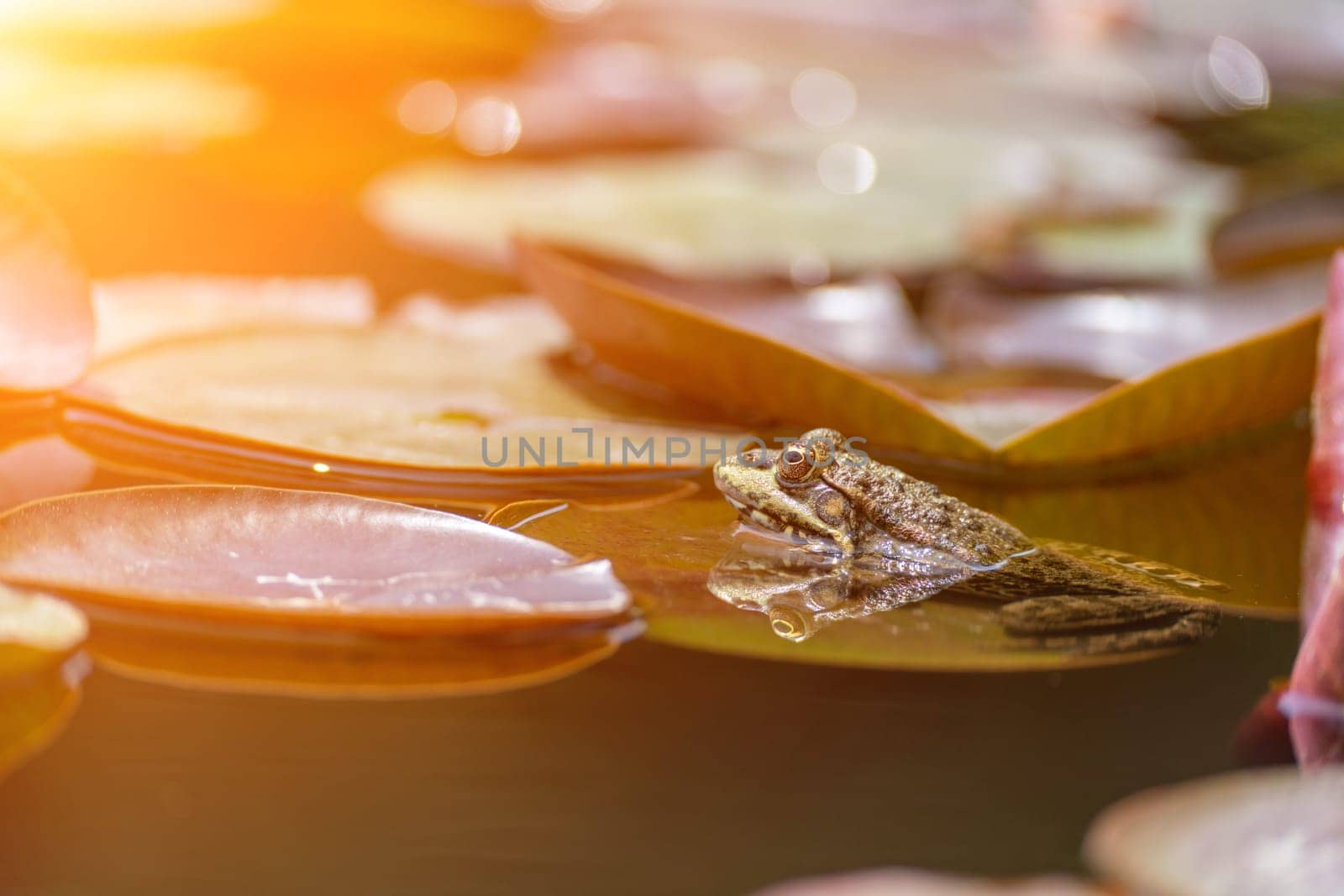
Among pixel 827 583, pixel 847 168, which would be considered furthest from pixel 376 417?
pixel 847 168

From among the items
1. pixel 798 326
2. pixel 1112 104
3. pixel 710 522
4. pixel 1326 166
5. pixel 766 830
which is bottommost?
pixel 766 830

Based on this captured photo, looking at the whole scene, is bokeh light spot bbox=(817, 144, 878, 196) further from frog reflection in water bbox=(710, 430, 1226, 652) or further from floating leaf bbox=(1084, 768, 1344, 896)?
floating leaf bbox=(1084, 768, 1344, 896)

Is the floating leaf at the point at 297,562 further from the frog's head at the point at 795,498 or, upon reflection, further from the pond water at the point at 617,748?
the frog's head at the point at 795,498

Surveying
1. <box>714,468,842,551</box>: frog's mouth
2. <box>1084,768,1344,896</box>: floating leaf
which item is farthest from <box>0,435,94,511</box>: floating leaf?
<box>1084,768,1344,896</box>: floating leaf

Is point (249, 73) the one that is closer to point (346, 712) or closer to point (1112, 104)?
point (1112, 104)

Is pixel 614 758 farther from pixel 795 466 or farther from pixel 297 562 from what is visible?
pixel 795 466

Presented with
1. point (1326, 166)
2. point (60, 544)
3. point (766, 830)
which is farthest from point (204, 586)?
point (1326, 166)
